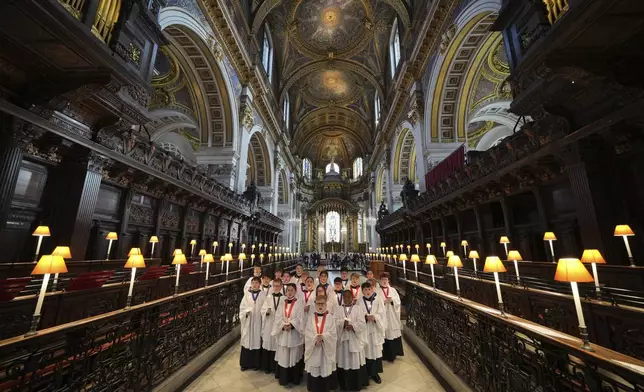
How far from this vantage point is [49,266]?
7.45 ft

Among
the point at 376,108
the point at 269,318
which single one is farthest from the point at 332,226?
the point at 269,318

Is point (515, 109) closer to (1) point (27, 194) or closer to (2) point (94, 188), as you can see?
(2) point (94, 188)

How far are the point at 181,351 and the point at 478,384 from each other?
4068 mm

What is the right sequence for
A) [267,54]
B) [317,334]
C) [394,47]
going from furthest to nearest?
[267,54]
[394,47]
[317,334]

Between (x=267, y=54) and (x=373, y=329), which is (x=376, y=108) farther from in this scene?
(x=373, y=329)

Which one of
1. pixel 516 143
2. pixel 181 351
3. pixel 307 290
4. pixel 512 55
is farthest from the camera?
pixel 516 143

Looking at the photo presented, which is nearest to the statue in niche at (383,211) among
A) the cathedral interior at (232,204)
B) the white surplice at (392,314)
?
the cathedral interior at (232,204)

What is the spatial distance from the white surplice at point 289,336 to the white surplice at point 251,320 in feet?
1.64

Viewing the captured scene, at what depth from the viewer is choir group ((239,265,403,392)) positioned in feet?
11.2

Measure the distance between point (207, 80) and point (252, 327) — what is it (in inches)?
464

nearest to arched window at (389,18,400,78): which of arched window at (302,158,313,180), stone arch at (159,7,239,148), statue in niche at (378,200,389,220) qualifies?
statue in niche at (378,200,389,220)

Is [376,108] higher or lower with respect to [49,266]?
higher

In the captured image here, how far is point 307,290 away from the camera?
417 centimetres

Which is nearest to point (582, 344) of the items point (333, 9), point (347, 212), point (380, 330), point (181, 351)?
point (380, 330)
